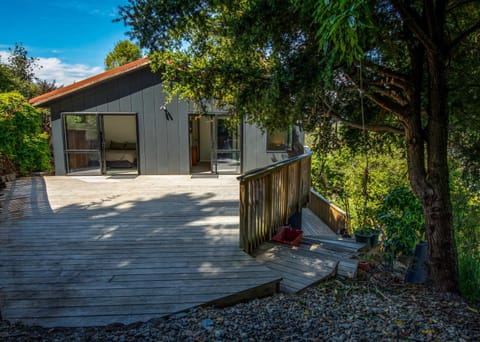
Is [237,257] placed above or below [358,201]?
above

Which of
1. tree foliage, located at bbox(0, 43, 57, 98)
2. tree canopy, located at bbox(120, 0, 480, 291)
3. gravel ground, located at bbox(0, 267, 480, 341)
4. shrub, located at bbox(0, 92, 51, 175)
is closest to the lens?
gravel ground, located at bbox(0, 267, 480, 341)

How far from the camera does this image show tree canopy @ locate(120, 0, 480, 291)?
3156 millimetres

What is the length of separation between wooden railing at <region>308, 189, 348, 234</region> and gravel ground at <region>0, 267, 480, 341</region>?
4666 mm

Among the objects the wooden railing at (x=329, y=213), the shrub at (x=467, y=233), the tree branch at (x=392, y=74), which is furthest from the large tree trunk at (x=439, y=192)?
the wooden railing at (x=329, y=213)

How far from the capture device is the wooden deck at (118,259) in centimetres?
262

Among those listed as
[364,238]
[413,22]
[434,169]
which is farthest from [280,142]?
[413,22]

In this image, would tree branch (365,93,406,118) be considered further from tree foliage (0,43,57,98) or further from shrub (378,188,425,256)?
tree foliage (0,43,57,98)

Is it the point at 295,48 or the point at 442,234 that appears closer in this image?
the point at 442,234

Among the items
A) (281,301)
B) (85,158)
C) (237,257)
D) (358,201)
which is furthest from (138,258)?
(358,201)

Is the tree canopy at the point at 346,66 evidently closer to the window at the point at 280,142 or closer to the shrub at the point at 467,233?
the shrub at the point at 467,233

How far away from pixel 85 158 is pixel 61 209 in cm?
371

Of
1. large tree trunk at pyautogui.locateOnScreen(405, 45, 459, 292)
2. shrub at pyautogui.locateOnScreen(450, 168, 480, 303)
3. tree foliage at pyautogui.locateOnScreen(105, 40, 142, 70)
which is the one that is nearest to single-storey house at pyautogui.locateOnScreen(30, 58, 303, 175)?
shrub at pyautogui.locateOnScreen(450, 168, 480, 303)

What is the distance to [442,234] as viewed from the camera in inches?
133

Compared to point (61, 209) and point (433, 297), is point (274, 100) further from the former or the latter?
point (61, 209)
